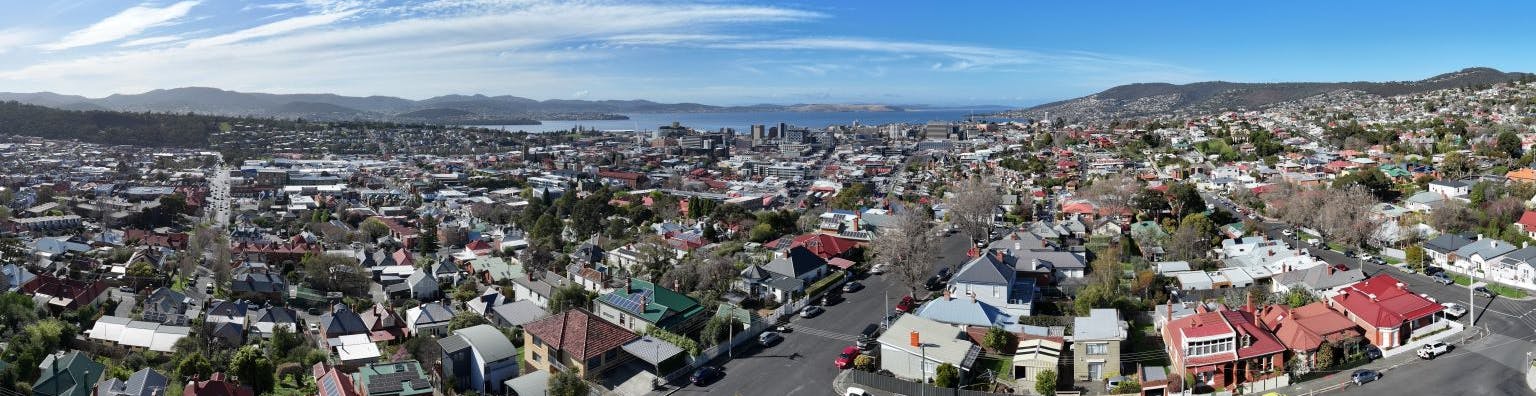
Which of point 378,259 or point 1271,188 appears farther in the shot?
point 1271,188

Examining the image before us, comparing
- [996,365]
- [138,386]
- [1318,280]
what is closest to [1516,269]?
[1318,280]

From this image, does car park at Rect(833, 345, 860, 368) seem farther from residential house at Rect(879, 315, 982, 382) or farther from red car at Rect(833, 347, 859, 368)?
residential house at Rect(879, 315, 982, 382)

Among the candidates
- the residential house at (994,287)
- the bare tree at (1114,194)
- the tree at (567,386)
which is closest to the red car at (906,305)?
the residential house at (994,287)

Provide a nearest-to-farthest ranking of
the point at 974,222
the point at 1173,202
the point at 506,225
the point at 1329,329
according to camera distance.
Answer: the point at 1329,329 < the point at 974,222 < the point at 1173,202 < the point at 506,225

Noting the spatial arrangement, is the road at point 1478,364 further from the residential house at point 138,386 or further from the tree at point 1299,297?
the residential house at point 138,386

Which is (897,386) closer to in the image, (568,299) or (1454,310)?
(568,299)

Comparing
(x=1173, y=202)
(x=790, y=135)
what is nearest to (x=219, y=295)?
(x=1173, y=202)

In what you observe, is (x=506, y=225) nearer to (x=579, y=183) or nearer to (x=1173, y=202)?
(x=579, y=183)

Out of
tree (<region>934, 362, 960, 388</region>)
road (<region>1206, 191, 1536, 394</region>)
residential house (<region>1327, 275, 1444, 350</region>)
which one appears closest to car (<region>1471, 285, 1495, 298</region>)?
road (<region>1206, 191, 1536, 394</region>)
